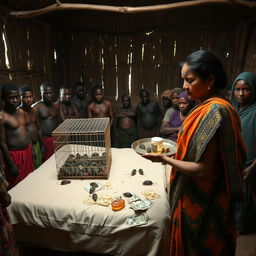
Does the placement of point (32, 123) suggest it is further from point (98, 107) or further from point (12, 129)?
point (98, 107)

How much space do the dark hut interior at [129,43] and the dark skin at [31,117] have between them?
4.96ft

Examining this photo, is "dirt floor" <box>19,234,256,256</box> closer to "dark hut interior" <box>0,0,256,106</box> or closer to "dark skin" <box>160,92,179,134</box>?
"dark skin" <box>160,92,179,134</box>

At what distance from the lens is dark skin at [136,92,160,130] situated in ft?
16.6

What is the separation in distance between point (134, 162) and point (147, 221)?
3.70ft

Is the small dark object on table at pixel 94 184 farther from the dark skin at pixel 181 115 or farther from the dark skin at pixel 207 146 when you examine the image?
the dark skin at pixel 181 115

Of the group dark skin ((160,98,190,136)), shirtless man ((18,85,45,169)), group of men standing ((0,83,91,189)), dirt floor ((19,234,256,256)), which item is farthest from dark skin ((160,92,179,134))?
shirtless man ((18,85,45,169))

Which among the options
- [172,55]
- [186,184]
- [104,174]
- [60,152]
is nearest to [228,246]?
[186,184]

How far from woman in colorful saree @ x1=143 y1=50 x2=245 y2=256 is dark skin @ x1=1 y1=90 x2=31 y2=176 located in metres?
2.36

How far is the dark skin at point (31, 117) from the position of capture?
359cm

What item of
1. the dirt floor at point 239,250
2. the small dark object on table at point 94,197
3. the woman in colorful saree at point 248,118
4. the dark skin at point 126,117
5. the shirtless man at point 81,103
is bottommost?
the dirt floor at point 239,250

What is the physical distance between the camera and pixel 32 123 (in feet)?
12.1

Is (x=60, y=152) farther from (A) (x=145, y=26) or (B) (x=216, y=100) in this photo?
(A) (x=145, y=26)

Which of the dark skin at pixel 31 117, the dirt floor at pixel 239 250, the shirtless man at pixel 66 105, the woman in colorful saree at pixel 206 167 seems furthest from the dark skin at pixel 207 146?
the shirtless man at pixel 66 105

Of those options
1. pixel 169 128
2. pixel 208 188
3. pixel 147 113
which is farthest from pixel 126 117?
pixel 208 188
